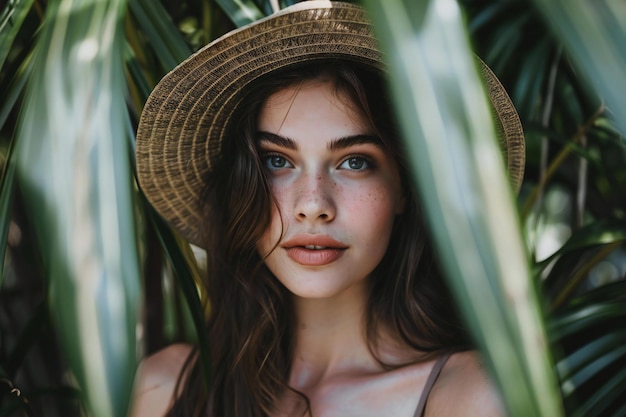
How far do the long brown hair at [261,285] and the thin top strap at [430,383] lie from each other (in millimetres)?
31

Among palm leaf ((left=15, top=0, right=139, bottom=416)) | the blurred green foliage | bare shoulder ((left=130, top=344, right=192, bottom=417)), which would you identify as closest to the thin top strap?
the blurred green foliage

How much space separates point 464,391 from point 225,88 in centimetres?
45

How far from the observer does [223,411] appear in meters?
1.15

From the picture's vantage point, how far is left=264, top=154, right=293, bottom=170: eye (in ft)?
3.30

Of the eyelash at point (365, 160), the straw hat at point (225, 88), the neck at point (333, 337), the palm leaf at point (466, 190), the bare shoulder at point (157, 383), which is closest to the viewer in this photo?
the palm leaf at point (466, 190)

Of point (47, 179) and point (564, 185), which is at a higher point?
point (47, 179)

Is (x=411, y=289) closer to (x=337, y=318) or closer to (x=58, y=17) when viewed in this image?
(x=337, y=318)

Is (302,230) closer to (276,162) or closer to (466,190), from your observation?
(276,162)

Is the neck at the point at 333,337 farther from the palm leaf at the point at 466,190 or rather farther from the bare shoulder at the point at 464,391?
the palm leaf at the point at 466,190

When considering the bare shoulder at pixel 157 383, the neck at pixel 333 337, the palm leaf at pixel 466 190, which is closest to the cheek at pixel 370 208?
Answer: the neck at pixel 333 337

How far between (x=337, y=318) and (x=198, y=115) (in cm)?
32

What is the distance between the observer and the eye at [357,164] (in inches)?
38.8

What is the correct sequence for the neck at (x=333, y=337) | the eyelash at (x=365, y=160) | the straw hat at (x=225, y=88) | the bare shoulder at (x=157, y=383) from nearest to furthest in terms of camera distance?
the straw hat at (x=225, y=88) → the eyelash at (x=365, y=160) → the neck at (x=333, y=337) → the bare shoulder at (x=157, y=383)

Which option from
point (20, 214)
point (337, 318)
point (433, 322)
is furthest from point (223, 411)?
point (20, 214)
